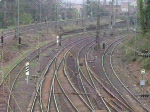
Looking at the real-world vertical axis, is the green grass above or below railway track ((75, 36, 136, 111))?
above

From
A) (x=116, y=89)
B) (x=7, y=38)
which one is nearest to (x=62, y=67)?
(x=116, y=89)

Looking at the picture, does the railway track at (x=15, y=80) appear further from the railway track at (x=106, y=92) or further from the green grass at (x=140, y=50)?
the green grass at (x=140, y=50)

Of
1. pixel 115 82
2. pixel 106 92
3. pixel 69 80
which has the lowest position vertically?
pixel 106 92

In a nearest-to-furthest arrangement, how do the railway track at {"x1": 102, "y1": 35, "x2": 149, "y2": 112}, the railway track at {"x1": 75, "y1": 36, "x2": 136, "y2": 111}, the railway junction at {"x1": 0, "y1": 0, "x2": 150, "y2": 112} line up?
the railway track at {"x1": 75, "y1": 36, "x2": 136, "y2": 111} < the railway junction at {"x1": 0, "y1": 0, "x2": 150, "y2": 112} < the railway track at {"x1": 102, "y1": 35, "x2": 149, "y2": 112}

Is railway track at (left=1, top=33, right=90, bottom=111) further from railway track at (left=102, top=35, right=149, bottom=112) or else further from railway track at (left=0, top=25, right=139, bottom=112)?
railway track at (left=102, top=35, right=149, bottom=112)

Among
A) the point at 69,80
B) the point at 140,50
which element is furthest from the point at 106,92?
the point at 140,50

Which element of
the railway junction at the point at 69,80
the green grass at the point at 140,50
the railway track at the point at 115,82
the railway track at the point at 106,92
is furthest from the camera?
the green grass at the point at 140,50

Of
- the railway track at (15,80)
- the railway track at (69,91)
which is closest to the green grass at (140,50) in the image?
the railway track at (69,91)

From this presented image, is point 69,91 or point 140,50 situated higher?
point 140,50

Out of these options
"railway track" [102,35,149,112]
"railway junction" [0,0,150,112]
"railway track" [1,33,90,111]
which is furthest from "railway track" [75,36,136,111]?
"railway track" [1,33,90,111]

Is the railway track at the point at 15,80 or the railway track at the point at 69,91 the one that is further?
the railway track at the point at 15,80

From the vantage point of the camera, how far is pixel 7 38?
1515 inches

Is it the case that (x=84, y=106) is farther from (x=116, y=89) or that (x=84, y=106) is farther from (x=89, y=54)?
(x=89, y=54)

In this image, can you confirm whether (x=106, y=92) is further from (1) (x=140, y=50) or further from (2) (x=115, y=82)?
(1) (x=140, y=50)
